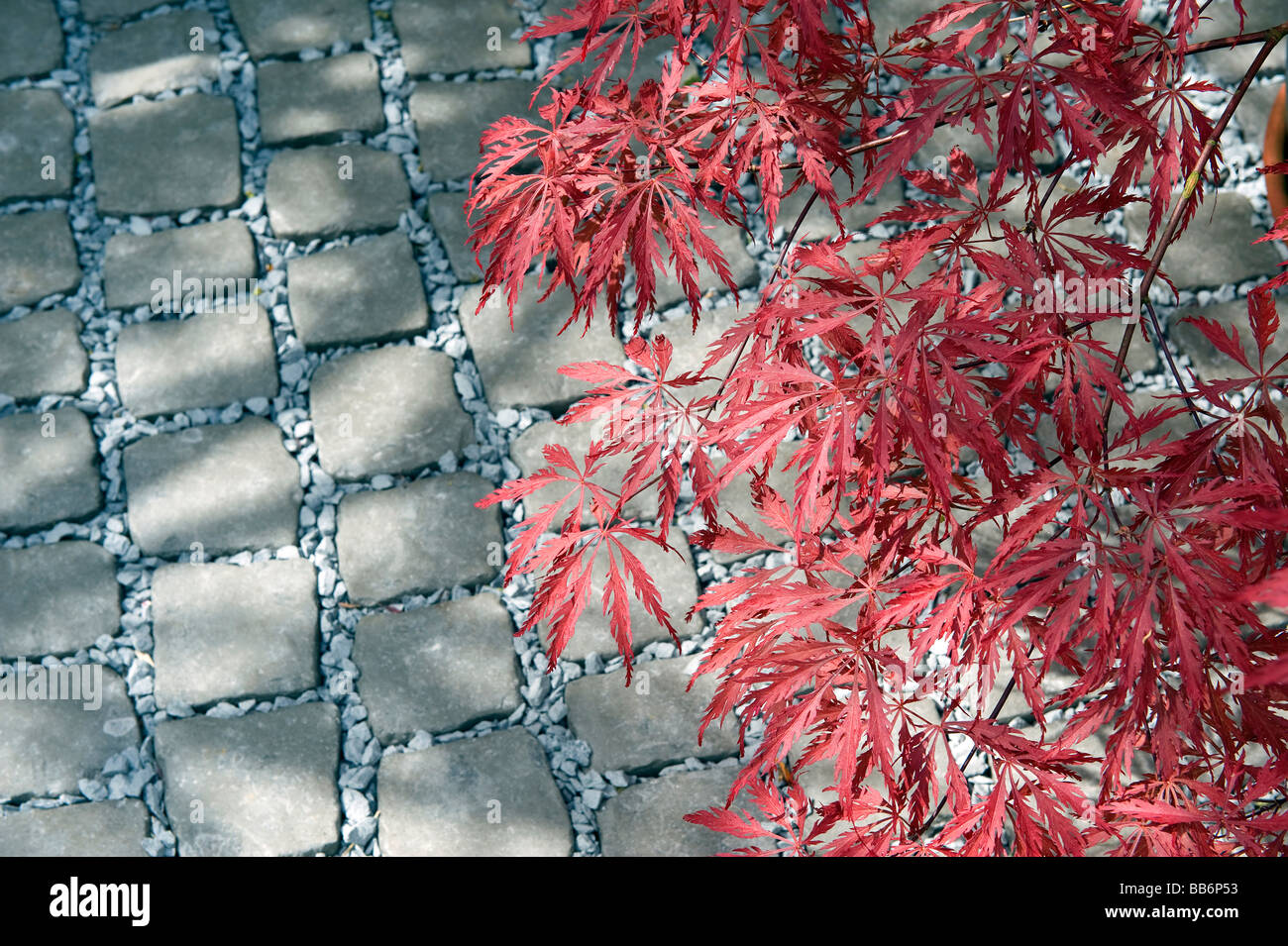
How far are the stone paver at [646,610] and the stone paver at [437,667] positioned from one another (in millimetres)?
114

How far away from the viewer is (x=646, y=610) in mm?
2168

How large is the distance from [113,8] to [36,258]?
3.02 feet

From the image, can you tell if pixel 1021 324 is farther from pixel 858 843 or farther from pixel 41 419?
pixel 41 419

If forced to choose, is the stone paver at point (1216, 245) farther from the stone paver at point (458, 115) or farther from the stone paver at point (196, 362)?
the stone paver at point (196, 362)

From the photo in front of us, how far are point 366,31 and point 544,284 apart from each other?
38.6 inches

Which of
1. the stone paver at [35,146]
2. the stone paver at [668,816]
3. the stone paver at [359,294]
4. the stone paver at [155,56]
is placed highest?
the stone paver at [155,56]

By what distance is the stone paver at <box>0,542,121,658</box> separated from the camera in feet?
6.68

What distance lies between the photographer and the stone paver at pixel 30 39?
2.77 meters

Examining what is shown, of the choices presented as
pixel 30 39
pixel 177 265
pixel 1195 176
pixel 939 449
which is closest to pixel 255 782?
pixel 177 265

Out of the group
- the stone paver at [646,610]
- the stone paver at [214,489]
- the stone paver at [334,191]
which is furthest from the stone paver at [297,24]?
the stone paver at [646,610]

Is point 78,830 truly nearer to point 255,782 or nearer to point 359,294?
point 255,782

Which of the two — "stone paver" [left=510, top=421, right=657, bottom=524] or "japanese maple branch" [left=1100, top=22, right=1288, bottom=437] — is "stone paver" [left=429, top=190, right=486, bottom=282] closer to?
"stone paver" [left=510, top=421, right=657, bottom=524]

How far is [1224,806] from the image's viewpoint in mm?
1192

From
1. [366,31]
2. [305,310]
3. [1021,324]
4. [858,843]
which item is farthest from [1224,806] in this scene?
[366,31]
